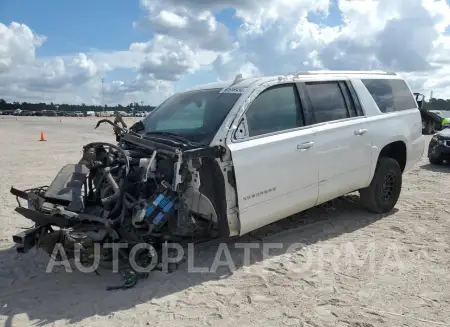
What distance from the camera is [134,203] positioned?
409cm

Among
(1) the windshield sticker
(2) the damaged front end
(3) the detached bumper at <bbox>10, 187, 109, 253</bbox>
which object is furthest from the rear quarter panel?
(3) the detached bumper at <bbox>10, 187, 109, 253</bbox>

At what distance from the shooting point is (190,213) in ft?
13.8

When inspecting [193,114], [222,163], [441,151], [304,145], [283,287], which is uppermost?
[193,114]

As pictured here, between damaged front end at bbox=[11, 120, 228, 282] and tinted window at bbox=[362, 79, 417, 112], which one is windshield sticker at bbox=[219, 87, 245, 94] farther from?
tinted window at bbox=[362, 79, 417, 112]

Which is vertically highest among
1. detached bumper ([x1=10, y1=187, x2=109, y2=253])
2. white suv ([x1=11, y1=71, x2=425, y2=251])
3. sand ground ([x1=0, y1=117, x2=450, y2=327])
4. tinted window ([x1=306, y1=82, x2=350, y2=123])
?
tinted window ([x1=306, y1=82, x2=350, y2=123])

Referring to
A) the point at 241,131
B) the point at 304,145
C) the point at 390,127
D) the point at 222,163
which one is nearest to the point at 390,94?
the point at 390,127

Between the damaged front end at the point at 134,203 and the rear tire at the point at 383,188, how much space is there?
→ 2.64m

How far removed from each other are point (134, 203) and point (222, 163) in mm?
929

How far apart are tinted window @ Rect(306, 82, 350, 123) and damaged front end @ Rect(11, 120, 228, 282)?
1611 mm

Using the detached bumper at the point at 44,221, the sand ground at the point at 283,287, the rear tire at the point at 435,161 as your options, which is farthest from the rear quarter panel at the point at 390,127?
the rear tire at the point at 435,161

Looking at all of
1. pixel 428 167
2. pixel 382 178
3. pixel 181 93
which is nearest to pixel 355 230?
pixel 382 178

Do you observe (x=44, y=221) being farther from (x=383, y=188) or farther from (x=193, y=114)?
(x=383, y=188)

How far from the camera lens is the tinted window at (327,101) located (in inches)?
201

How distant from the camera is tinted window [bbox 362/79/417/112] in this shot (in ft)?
19.6
